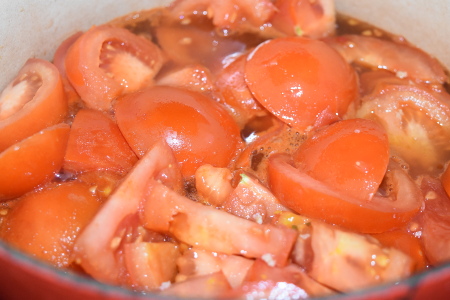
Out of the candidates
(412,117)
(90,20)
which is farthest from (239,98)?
(90,20)

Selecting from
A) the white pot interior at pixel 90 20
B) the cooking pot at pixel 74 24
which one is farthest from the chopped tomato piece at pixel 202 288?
the white pot interior at pixel 90 20

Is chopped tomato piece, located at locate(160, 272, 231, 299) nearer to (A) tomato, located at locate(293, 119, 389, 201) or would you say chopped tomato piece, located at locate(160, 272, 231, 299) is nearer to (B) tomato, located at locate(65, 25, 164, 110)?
(A) tomato, located at locate(293, 119, 389, 201)

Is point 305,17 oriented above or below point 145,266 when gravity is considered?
above

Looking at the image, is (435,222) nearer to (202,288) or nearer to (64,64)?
(202,288)

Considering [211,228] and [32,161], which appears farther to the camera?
[32,161]

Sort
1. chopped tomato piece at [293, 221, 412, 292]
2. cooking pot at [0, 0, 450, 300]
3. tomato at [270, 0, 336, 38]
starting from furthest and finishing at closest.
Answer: tomato at [270, 0, 336, 38]
chopped tomato piece at [293, 221, 412, 292]
cooking pot at [0, 0, 450, 300]

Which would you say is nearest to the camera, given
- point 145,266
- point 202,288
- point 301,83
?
point 202,288

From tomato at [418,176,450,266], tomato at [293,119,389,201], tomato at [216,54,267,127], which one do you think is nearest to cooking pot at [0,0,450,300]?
tomato at [418,176,450,266]

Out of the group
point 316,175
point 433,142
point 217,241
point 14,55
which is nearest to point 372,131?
point 316,175
